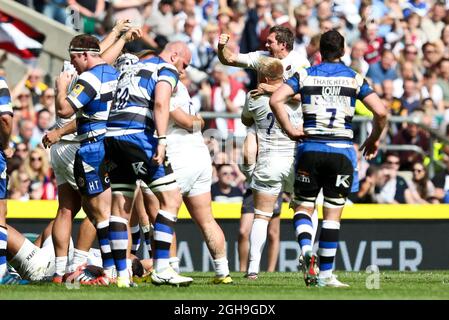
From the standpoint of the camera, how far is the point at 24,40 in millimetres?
22266

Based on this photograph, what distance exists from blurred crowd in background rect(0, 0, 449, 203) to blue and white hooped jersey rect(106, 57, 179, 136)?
Result: 639 centimetres

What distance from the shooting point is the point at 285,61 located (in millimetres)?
14750

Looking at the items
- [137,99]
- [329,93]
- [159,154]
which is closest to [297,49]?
[329,93]

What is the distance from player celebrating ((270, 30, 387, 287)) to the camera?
40.7ft

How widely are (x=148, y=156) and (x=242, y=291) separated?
1.49m

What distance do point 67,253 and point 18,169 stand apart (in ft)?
17.6

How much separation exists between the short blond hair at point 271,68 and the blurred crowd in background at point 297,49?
382 centimetres

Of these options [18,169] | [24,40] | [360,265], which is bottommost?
[360,265]

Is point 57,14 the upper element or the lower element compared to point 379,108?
upper

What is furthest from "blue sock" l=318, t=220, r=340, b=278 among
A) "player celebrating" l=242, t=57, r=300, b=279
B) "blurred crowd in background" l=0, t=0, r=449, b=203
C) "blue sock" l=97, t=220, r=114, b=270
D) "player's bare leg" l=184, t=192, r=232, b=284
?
"blurred crowd in background" l=0, t=0, r=449, b=203

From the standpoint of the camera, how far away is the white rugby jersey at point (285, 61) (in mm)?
14461
